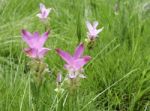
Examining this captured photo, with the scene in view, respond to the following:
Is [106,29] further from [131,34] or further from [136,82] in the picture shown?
[136,82]

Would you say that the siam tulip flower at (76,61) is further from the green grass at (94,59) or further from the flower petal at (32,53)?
the green grass at (94,59)

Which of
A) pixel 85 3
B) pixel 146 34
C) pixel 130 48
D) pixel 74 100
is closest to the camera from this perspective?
pixel 74 100

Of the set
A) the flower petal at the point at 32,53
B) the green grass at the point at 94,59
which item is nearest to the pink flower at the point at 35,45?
the flower petal at the point at 32,53

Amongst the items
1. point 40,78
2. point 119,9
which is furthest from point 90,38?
point 119,9

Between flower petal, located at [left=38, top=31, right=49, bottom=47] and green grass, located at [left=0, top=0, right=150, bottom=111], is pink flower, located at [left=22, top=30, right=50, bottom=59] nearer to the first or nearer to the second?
flower petal, located at [left=38, top=31, right=49, bottom=47]

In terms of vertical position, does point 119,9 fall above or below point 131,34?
above

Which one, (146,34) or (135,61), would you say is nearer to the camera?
(135,61)

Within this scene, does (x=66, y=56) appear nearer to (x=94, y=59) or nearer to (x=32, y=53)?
(x=32, y=53)
